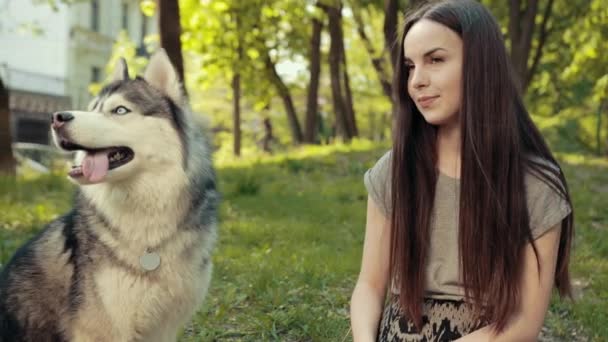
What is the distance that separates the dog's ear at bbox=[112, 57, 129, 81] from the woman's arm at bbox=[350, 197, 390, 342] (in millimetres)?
1435

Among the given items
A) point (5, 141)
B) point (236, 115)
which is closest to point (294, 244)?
point (5, 141)

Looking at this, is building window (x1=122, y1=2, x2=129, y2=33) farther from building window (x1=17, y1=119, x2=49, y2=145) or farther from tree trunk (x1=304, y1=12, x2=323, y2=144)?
tree trunk (x1=304, y1=12, x2=323, y2=144)

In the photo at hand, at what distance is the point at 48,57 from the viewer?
123 feet

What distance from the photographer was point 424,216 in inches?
107

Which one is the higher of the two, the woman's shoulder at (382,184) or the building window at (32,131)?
the woman's shoulder at (382,184)

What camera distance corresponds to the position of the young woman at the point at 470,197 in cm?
252

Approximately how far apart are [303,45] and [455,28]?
1958cm

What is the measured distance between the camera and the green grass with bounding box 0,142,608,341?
4656mm

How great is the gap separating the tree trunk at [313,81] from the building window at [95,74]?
25332 mm

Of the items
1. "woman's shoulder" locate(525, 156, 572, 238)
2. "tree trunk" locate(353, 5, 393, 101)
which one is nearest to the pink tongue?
"woman's shoulder" locate(525, 156, 572, 238)

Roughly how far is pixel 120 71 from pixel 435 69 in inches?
67.6

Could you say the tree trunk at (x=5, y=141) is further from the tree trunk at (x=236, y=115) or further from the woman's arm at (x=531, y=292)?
the tree trunk at (x=236, y=115)

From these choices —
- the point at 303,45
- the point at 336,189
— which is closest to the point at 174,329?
the point at 336,189

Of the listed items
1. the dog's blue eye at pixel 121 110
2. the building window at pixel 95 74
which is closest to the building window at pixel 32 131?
the building window at pixel 95 74
